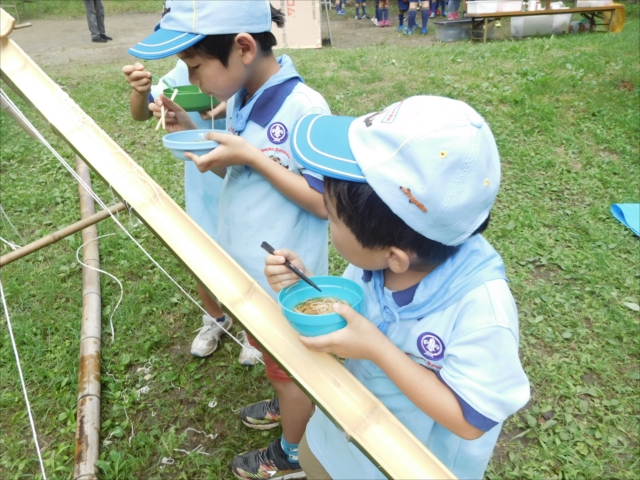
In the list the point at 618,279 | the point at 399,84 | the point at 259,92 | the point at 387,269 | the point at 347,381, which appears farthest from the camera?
the point at 399,84

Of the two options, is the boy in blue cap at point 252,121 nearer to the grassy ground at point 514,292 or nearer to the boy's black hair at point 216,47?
the boy's black hair at point 216,47

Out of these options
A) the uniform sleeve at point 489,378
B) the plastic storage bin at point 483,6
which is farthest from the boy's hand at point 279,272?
the plastic storage bin at point 483,6

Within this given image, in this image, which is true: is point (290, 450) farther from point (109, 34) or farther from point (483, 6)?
point (109, 34)

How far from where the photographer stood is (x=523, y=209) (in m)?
4.20

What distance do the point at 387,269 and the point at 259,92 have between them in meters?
0.82

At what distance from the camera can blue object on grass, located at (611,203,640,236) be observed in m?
3.90

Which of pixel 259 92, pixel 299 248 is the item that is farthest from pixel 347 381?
pixel 259 92

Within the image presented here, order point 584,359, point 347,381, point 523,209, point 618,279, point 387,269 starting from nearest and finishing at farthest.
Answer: point 347,381 → point 387,269 → point 584,359 → point 618,279 → point 523,209

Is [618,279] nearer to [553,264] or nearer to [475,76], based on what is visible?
[553,264]

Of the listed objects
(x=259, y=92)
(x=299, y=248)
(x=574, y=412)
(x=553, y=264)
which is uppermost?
(x=259, y=92)

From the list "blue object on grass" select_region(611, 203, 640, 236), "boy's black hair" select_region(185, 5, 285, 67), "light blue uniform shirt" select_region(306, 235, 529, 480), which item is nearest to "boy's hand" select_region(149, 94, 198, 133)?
"boy's black hair" select_region(185, 5, 285, 67)

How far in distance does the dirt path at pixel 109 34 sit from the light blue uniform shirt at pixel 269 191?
818cm

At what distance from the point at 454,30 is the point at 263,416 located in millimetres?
10397

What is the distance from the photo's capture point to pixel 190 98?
2.11 m
